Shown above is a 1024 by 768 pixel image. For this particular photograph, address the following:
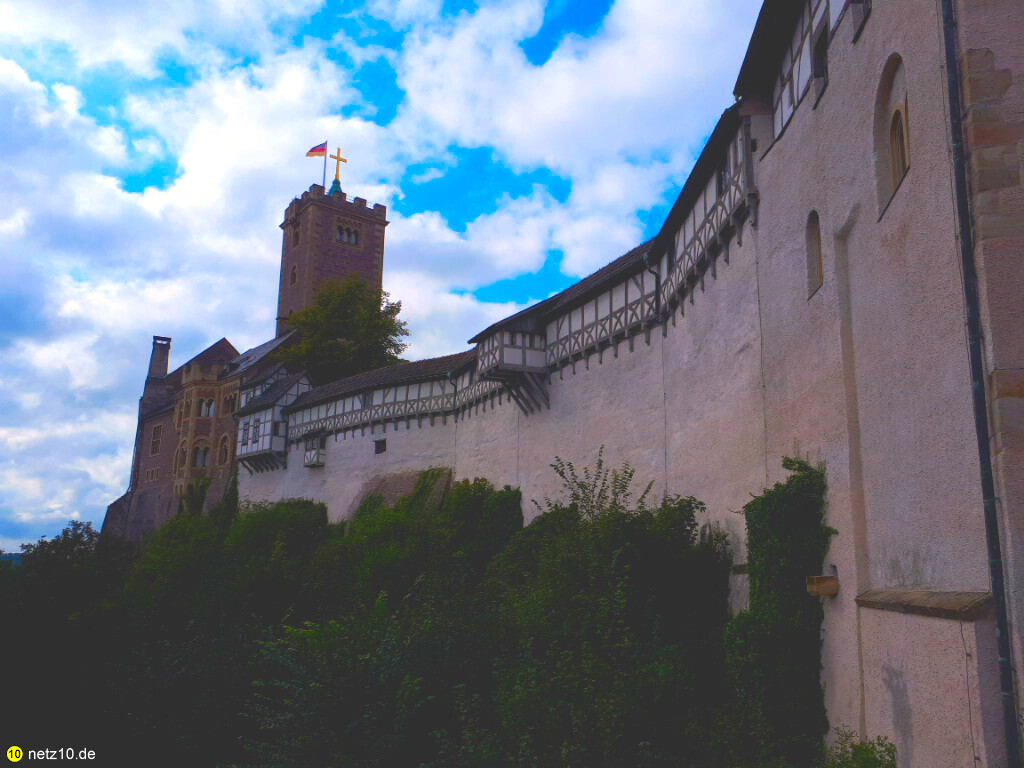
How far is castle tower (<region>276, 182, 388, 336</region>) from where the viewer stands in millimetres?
58562

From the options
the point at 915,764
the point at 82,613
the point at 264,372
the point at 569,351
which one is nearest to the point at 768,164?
the point at 915,764

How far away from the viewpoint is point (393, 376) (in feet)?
118

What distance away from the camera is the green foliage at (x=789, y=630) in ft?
33.3

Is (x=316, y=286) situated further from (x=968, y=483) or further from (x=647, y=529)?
(x=968, y=483)

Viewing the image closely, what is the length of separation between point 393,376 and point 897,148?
28.8 metres

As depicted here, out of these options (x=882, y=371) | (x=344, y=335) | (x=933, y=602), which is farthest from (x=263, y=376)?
(x=933, y=602)

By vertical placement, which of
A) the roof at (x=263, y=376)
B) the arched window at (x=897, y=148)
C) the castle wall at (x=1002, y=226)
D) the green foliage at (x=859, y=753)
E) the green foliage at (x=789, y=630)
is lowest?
the green foliage at (x=859, y=753)

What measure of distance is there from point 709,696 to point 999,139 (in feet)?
28.4

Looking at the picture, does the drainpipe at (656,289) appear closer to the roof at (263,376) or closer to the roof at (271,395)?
the roof at (271,395)

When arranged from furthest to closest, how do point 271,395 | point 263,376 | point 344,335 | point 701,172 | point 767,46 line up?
1. point 344,335
2. point 263,376
3. point 271,395
4. point 701,172
5. point 767,46

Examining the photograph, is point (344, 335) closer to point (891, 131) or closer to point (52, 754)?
point (52, 754)

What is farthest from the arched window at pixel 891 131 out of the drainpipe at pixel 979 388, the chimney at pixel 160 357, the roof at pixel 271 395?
the chimney at pixel 160 357

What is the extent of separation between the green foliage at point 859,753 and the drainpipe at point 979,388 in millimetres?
2128

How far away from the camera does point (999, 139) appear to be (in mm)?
6668
